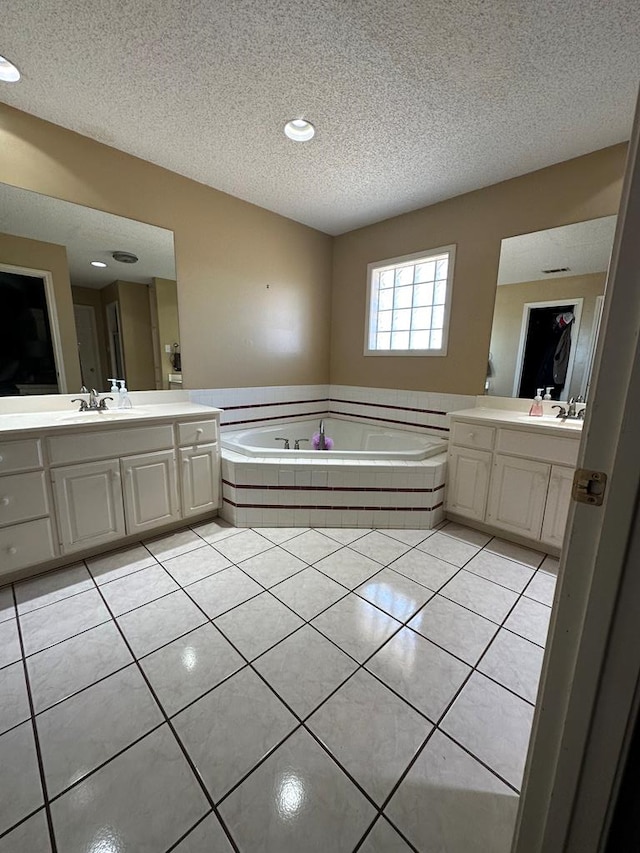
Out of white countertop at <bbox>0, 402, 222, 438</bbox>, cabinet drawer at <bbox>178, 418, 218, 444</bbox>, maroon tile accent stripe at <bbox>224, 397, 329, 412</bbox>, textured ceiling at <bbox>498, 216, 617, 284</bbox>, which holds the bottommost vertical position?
cabinet drawer at <bbox>178, 418, 218, 444</bbox>

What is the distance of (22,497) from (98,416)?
0.56 m

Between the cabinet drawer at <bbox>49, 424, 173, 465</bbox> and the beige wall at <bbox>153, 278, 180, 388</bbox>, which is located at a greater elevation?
the beige wall at <bbox>153, 278, 180, 388</bbox>

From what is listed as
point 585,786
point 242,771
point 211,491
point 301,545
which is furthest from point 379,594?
point 211,491

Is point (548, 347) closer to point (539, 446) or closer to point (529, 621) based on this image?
point (539, 446)

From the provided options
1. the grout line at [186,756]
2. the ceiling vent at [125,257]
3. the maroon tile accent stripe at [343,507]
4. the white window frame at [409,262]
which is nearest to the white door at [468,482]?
the maroon tile accent stripe at [343,507]

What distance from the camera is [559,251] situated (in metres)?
2.36

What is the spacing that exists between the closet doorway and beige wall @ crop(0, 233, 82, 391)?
121 inches

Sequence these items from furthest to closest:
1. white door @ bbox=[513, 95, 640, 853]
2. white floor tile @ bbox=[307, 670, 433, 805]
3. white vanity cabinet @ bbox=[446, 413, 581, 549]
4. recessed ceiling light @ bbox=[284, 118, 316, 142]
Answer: white vanity cabinet @ bbox=[446, 413, 581, 549], recessed ceiling light @ bbox=[284, 118, 316, 142], white floor tile @ bbox=[307, 670, 433, 805], white door @ bbox=[513, 95, 640, 853]

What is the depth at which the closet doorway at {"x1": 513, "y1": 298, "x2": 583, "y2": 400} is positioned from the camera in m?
2.35

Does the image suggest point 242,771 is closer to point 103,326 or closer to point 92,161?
point 103,326

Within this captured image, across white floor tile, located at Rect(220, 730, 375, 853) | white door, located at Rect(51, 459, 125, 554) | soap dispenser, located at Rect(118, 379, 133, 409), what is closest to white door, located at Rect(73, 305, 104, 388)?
soap dispenser, located at Rect(118, 379, 133, 409)

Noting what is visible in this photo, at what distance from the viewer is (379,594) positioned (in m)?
1.77

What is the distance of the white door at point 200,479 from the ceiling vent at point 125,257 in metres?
1.37

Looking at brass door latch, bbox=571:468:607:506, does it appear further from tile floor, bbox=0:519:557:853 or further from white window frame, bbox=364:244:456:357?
white window frame, bbox=364:244:456:357
